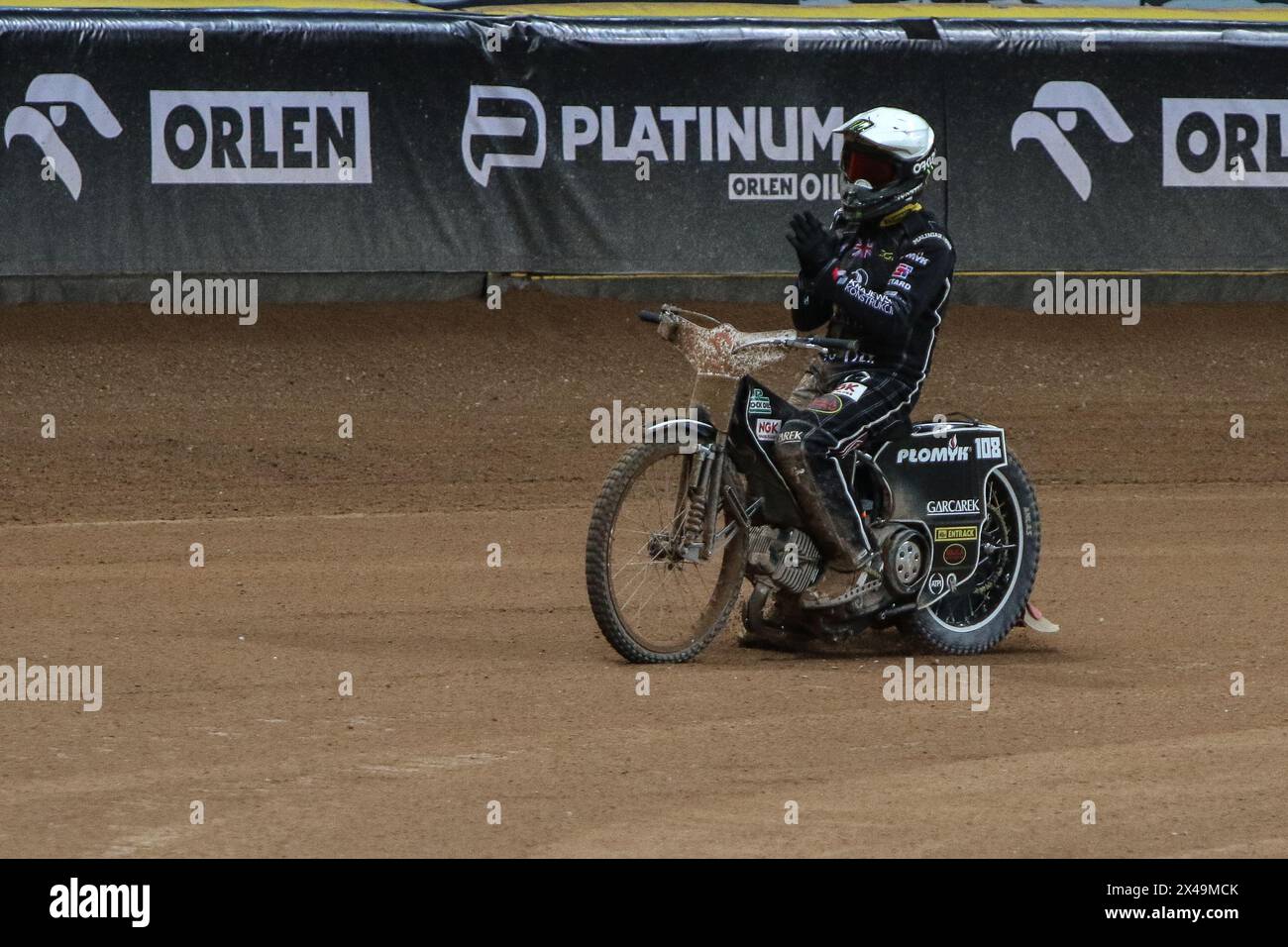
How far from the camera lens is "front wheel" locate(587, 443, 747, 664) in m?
7.69

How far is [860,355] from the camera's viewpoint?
27.2 ft

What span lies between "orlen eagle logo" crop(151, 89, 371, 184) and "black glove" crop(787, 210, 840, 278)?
834 centimetres

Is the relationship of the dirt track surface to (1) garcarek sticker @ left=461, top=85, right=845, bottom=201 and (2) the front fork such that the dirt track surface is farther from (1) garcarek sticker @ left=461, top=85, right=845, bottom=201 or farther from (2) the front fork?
(1) garcarek sticker @ left=461, top=85, right=845, bottom=201

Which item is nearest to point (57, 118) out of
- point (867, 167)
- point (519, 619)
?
point (519, 619)

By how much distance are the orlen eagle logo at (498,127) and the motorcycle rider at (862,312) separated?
815 centimetres

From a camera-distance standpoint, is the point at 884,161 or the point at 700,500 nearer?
the point at 700,500

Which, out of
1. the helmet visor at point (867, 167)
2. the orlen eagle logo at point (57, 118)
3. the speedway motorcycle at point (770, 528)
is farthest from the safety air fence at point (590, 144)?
the helmet visor at point (867, 167)

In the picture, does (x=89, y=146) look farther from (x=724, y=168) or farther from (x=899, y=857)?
(x=899, y=857)

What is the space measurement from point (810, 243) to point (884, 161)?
1.67 feet

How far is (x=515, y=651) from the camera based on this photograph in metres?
8.34
